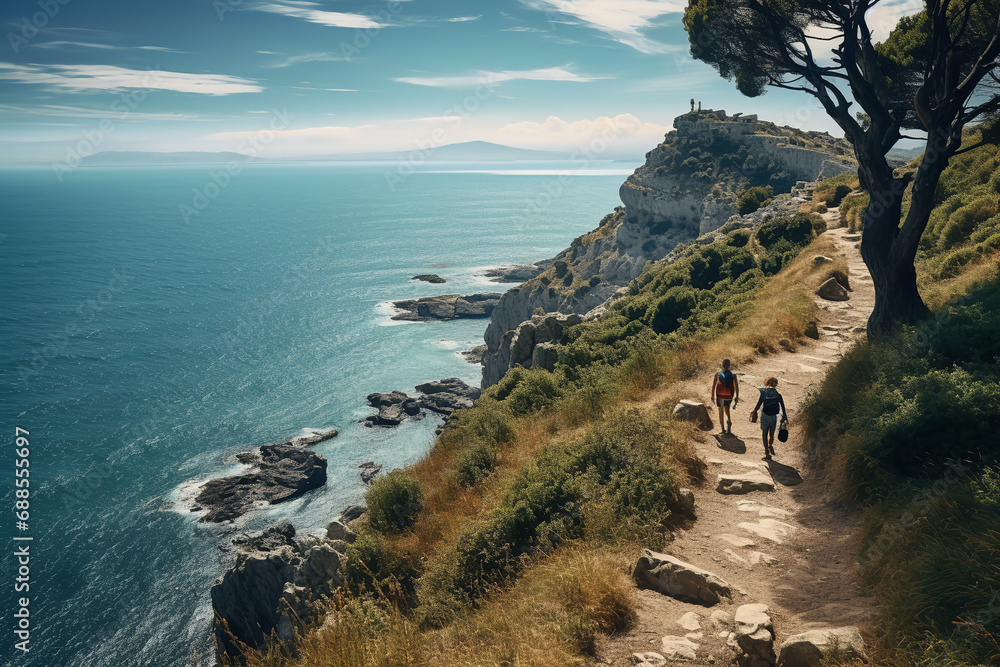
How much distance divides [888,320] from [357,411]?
195 feet

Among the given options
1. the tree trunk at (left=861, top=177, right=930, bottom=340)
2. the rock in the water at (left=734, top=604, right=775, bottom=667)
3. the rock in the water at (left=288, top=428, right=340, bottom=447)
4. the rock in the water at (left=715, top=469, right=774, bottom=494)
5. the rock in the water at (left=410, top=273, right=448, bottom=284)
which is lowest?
the rock in the water at (left=288, top=428, right=340, bottom=447)

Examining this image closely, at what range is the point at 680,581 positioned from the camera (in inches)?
276

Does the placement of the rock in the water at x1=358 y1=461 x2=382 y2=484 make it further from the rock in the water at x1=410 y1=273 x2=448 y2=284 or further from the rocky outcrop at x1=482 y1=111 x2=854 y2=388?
the rock in the water at x1=410 y1=273 x2=448 y2=284

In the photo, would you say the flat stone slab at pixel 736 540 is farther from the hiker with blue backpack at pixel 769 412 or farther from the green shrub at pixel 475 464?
the green shrub at pixel 475 464

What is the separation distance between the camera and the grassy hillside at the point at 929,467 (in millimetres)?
5066

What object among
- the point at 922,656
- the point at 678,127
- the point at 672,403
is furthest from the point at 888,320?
the point at 678,127

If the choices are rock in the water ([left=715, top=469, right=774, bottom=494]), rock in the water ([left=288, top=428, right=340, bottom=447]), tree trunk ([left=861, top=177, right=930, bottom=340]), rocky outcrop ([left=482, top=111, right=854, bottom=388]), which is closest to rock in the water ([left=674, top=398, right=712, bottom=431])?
rock in the water ([left=715, top=469, right=774, bottom=494])

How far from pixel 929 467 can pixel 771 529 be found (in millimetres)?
2423

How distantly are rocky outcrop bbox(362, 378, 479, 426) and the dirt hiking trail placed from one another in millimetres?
52002

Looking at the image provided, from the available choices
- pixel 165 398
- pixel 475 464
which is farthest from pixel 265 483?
pixel 475 464

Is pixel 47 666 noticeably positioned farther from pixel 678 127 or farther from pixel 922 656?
pixel 678 127

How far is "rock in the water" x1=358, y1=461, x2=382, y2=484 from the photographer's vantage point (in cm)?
5050

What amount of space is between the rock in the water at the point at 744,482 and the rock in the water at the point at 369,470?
1741 inches

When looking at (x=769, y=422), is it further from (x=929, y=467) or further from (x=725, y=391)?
(x=929, y=467)
